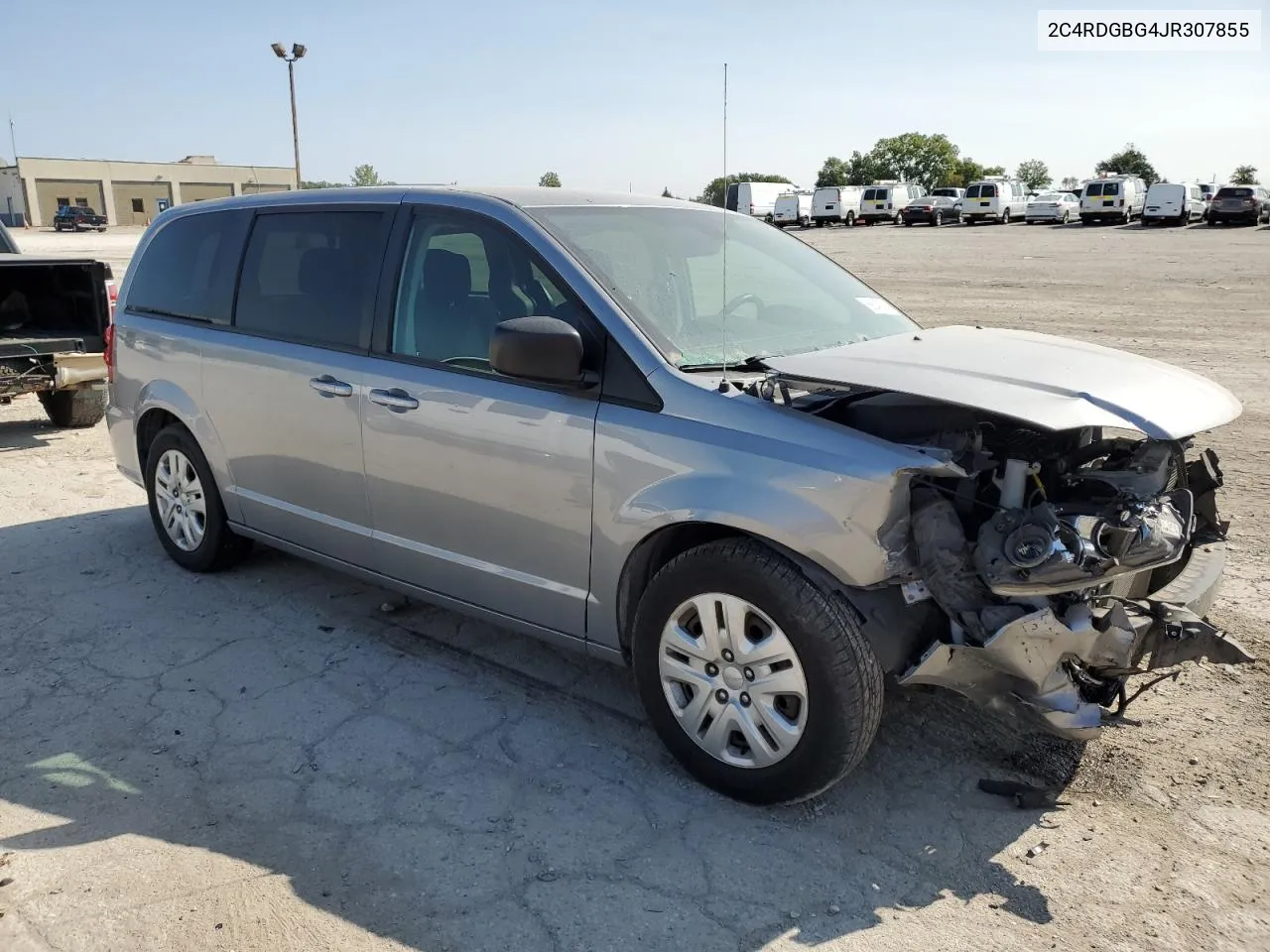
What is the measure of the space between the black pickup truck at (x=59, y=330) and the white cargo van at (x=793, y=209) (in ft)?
147

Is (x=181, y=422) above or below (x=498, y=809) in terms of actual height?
above

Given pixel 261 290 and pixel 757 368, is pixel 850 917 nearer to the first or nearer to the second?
pixel 757 368

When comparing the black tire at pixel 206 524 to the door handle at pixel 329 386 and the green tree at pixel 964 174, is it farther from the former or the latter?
the green tree at pixel 964 174

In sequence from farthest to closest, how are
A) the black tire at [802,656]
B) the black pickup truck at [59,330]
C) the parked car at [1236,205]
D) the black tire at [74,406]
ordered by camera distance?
the parked car at [1236,205]
the black tire at [74,406]
the black pickup truck at [59,330]
the black tire at [802,656]

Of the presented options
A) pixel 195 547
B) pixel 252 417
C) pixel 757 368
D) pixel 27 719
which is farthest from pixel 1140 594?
pixel 195 547

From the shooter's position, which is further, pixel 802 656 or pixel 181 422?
pixel 181 422

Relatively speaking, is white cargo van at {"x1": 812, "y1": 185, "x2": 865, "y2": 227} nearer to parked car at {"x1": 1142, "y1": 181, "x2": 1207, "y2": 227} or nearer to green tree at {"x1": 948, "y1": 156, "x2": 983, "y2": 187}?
→ parked car at {"x1": 1142, "y1": 181, "x2": 1207, "y2": 227}

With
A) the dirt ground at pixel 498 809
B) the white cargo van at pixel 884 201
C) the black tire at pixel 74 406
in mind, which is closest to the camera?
the dirt ground at pixel 498 809

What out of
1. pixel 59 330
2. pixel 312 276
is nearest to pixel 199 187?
pixel 59 330

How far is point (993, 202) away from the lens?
4797 cm

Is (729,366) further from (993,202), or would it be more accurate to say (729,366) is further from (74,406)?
(993,202)

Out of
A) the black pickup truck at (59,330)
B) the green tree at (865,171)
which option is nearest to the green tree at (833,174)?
the green tree at (865,171)

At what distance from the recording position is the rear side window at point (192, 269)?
490 centimetres

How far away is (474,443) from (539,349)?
1.89 feet
